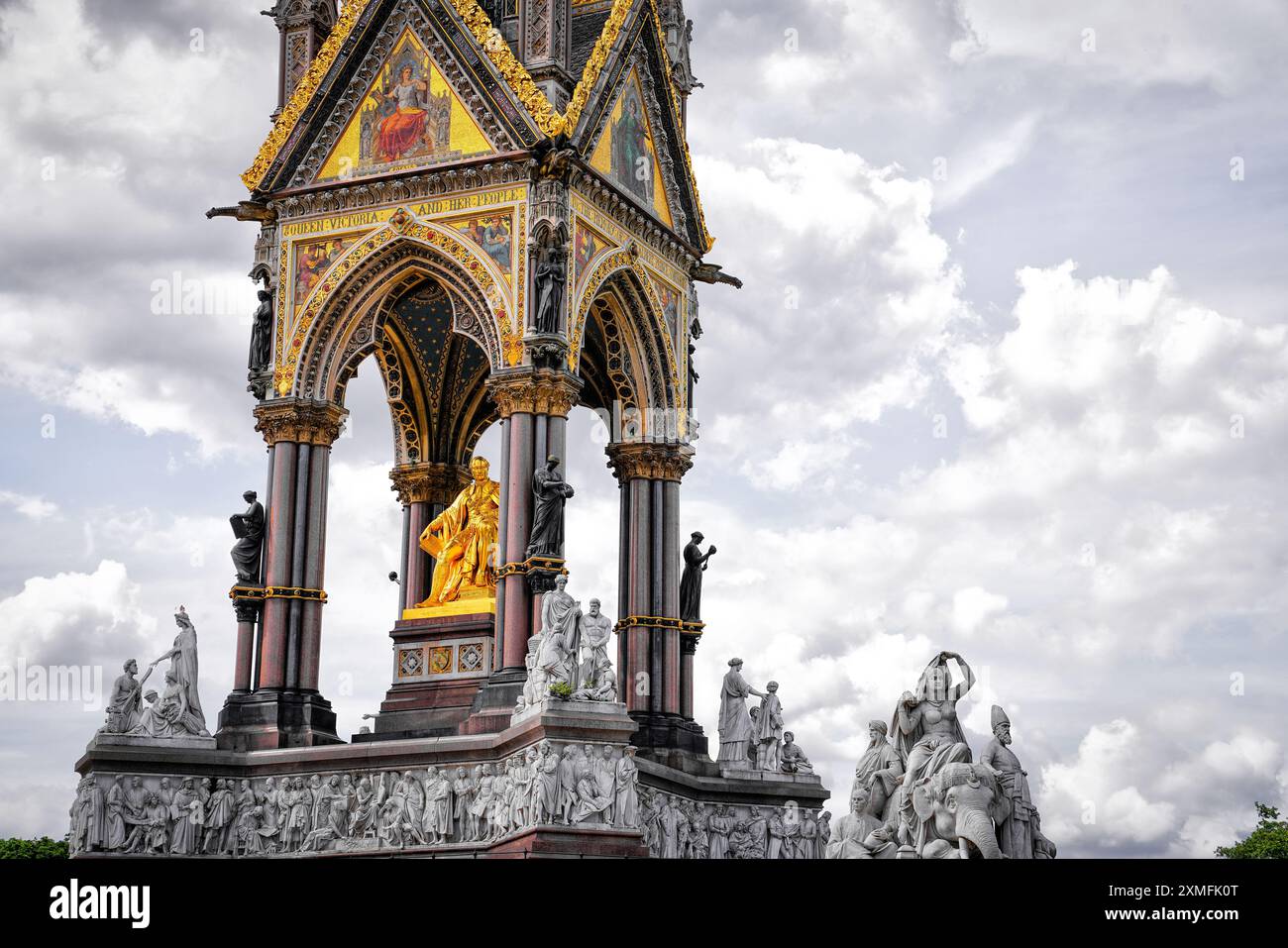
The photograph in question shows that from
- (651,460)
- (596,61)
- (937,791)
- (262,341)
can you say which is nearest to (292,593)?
(262,341)

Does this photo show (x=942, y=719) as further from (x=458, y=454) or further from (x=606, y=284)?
(x=458, y=454)

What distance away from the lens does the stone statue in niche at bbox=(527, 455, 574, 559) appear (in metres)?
30.1

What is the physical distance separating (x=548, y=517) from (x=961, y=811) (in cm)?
1268

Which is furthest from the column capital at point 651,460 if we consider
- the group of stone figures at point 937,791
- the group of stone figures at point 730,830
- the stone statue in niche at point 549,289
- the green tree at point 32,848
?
the green tree at point 32,848

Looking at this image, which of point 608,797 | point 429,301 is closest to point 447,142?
point 429,301

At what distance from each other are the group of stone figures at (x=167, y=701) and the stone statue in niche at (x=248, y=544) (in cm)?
117

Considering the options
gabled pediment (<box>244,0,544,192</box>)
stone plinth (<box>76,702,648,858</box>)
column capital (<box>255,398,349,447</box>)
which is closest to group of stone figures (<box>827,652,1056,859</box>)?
stone plinth (<box>76,702,648,858</box>)

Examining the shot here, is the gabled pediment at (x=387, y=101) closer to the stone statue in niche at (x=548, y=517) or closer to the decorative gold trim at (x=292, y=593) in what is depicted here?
the stone statue in niche at (x=548, y=517)

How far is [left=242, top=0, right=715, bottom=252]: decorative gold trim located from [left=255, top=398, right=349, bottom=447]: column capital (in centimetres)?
395

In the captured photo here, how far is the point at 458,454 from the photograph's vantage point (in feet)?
121

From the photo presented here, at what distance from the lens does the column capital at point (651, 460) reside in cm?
3534

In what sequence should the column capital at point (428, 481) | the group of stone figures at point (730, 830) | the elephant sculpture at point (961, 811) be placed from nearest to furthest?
the elephant sculpture at point (961, 811) < the group of stone figures at point (730, 830) < the column capital at point (428, 481)

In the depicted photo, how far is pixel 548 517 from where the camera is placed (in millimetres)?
30172
